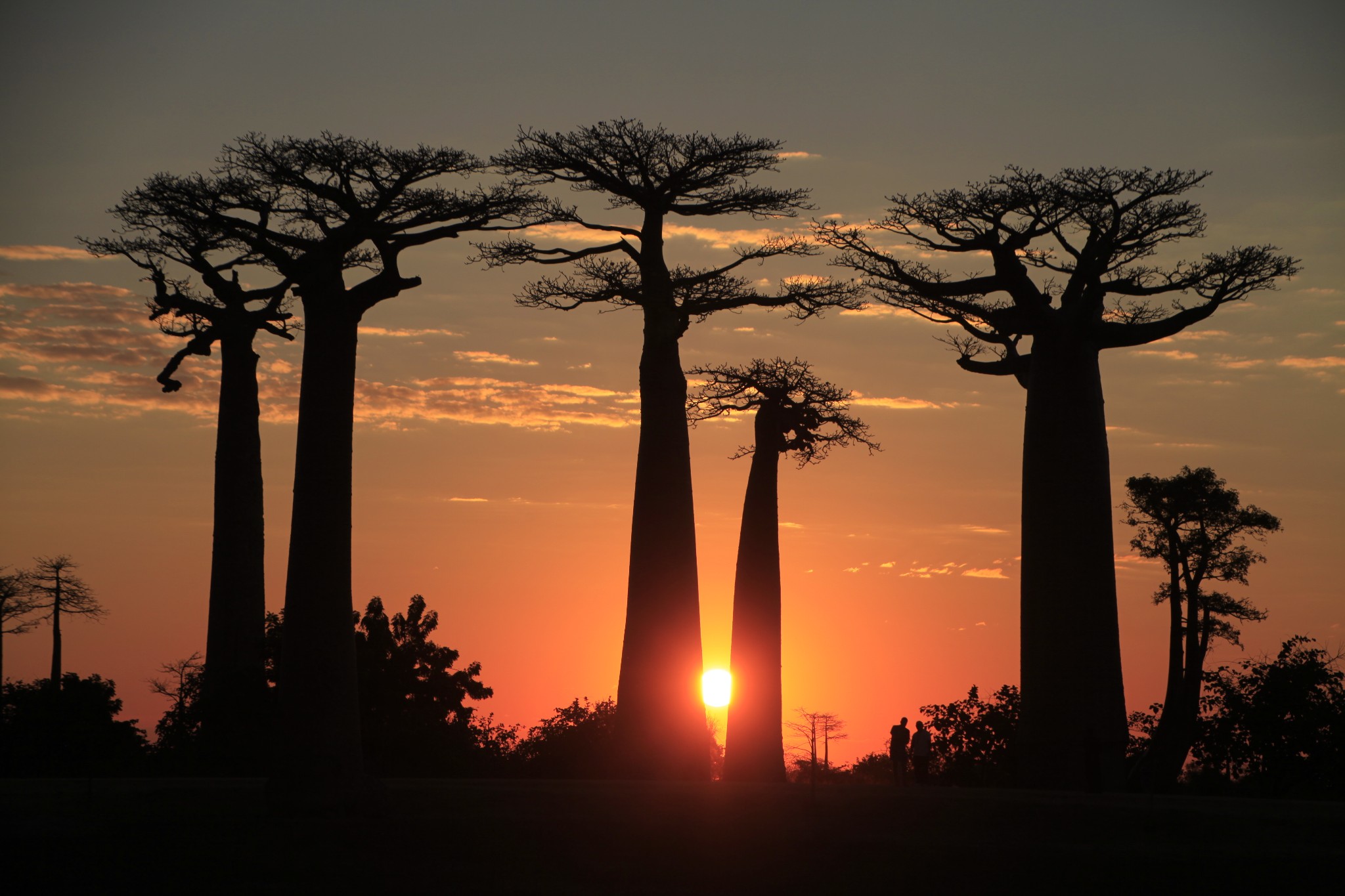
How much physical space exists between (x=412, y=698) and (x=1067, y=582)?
50.4 ft

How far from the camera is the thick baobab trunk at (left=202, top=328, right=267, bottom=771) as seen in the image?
24750 mm

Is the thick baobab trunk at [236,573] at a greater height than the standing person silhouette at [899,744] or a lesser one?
greater

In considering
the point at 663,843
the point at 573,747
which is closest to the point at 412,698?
the point at 573,747

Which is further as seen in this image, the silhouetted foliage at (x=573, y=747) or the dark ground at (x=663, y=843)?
the silhouetted foliage at (x=573, y=747)

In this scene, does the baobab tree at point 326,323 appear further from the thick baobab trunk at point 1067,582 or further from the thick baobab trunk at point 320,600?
the thick baobab trunk at point 1067,582

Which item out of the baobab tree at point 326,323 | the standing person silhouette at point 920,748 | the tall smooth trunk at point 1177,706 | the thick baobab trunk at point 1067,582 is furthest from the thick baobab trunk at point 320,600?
the tall smooth trunk at point 1177,706

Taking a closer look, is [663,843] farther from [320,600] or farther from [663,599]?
[663,599]

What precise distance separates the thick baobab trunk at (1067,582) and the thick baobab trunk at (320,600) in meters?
11.1

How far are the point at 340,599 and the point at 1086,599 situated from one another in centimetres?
1200

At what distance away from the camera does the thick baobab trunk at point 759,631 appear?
2820cm

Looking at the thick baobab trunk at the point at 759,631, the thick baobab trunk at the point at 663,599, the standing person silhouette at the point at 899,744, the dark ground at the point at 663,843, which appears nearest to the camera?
the dark ground at the point at 663,843

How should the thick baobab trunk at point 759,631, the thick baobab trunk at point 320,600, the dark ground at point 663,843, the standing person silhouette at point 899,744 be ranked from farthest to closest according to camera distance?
1. the thick baobab trunk at point 759,631
2. the standing person silhouette at point 899,744
3. the thick baobab trunk at point 320,600
4. the dark ground at point 663,843

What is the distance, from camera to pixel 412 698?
3055 centimetres

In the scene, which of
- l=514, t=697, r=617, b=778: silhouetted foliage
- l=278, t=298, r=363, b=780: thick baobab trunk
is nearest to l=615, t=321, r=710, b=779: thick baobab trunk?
l=514, t=697, r=617, b=778: silhouetted foliage
